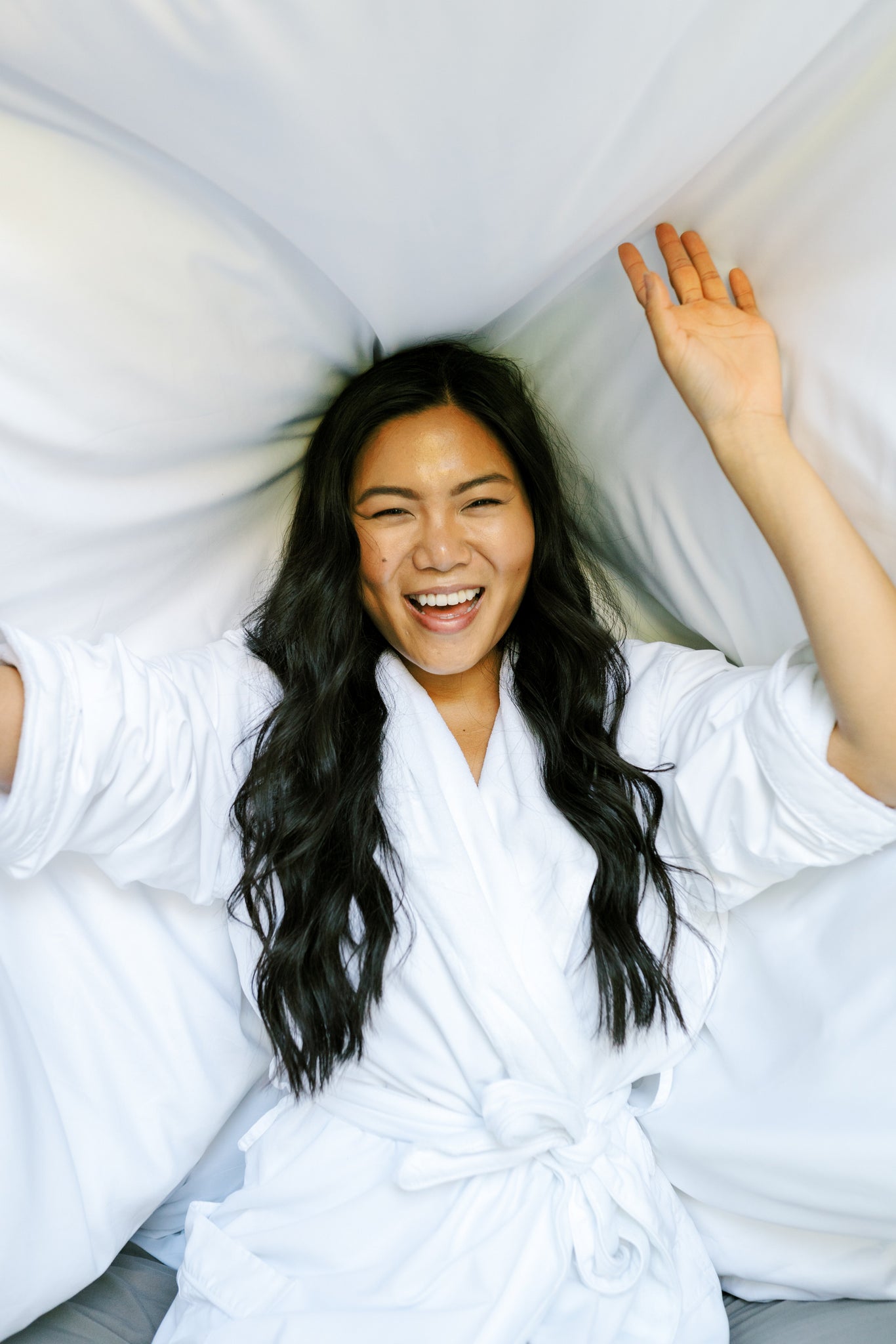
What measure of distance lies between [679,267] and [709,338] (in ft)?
0.32

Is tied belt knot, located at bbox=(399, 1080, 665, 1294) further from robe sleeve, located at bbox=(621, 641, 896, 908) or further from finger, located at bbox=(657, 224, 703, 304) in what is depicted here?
finger, located at bbox=(657, 224, 703, 304)

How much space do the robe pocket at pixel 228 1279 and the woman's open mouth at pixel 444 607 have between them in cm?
75

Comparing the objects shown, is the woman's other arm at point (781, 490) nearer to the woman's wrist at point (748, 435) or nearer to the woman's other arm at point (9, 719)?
the woman's wrist at point (748, 435)

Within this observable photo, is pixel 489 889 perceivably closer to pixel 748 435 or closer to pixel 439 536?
pixel 439 536

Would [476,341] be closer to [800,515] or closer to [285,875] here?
[800,515]

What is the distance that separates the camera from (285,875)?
1249 mm

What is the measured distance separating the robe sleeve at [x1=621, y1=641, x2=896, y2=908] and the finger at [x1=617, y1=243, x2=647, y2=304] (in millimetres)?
430

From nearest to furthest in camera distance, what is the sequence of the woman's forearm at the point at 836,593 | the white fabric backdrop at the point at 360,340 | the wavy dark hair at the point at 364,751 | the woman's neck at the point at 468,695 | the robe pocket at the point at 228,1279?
1. the white fabric backdrop at the point at 360,340
2. the woman's forearm at the point at 836,593
3. the robe pocket at the point at 228,1279
4. the wavy dark hair at the point at 364,751
5. the woman's neck at the point at 468,695

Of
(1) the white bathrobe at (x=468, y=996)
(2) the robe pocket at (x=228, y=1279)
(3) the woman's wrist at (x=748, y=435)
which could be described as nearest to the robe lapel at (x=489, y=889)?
(1) the white bathrobe at (x=468, y=996)

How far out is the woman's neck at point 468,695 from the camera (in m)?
1.42

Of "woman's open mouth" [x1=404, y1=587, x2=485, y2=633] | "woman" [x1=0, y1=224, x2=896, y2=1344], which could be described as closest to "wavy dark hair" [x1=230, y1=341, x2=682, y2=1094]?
"woman" [x1=0, y1=224, x2=896, y2=1344]

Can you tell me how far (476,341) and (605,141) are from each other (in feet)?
1.38

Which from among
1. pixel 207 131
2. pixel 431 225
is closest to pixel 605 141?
pixel 431 225

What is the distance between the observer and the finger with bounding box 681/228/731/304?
45.2 inches
